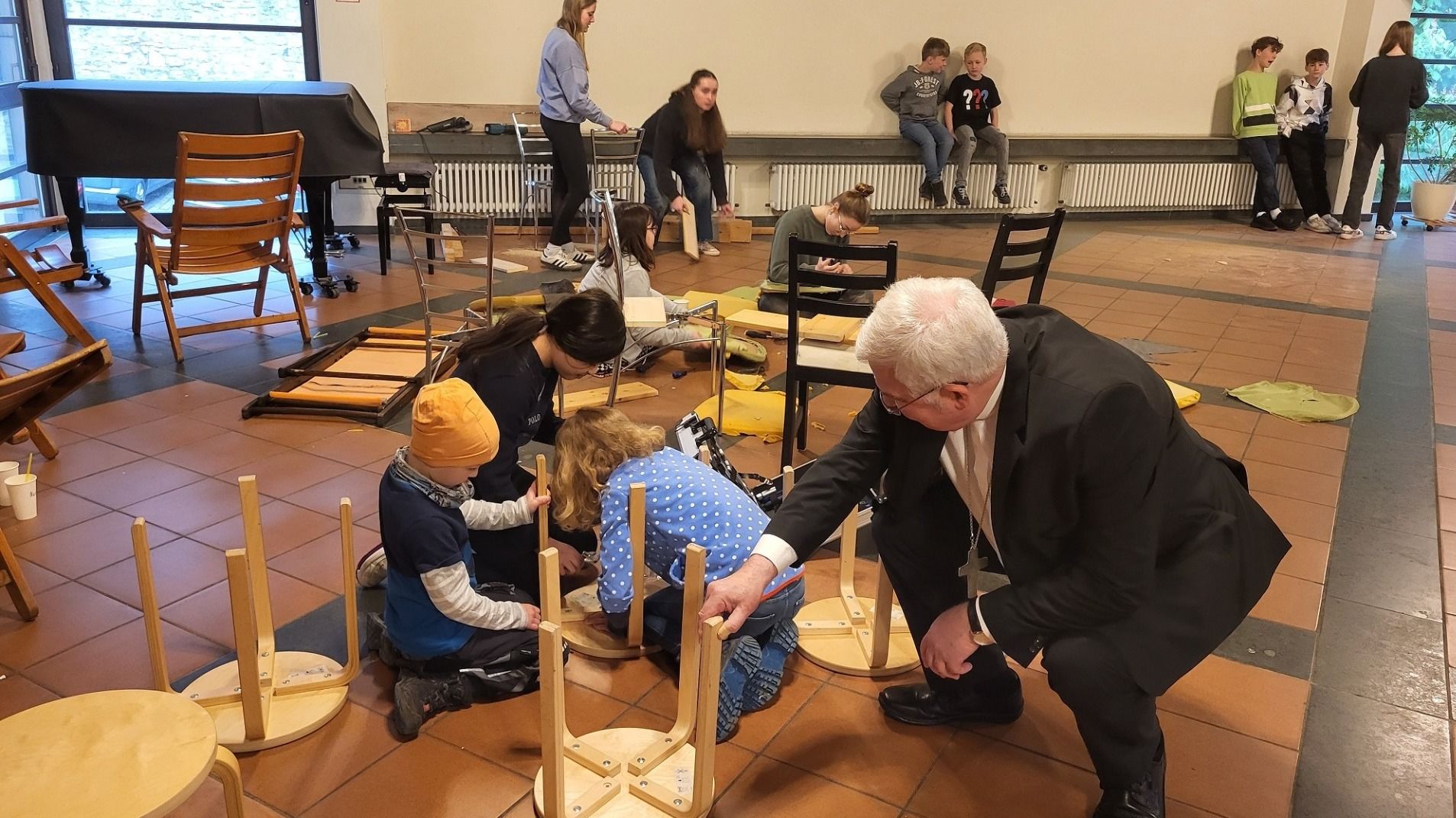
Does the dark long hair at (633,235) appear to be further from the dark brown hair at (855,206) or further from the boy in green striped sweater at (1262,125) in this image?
the boy in green striped sweater at (1262,125)

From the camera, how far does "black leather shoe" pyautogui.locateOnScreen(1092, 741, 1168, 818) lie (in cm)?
200

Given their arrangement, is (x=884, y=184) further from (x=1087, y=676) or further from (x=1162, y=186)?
(x=1087, y=676)

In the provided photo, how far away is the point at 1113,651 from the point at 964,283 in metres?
0.69

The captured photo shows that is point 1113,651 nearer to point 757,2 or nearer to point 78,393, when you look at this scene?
point 78,393

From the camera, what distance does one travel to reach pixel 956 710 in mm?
2363

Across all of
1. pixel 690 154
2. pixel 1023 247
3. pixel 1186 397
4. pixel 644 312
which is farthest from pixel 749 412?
pixel 690 154

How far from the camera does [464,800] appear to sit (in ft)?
6.80

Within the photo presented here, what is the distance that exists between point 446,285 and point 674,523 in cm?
457

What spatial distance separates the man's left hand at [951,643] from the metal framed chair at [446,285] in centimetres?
261

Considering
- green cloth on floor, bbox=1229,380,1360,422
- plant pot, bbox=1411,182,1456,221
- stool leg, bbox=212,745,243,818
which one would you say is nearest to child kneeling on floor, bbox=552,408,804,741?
stool leg, bbox=212,745,243,818

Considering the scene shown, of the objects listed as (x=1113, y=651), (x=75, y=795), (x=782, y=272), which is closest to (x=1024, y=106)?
(x=782, y=272)

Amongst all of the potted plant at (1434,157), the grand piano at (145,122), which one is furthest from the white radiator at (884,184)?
the grand piano at (145,122)

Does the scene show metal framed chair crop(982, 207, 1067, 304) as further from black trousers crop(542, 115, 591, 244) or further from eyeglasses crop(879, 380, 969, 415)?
black trousers crop(542, 115, 591, 244)

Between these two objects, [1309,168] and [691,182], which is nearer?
[691,182]
